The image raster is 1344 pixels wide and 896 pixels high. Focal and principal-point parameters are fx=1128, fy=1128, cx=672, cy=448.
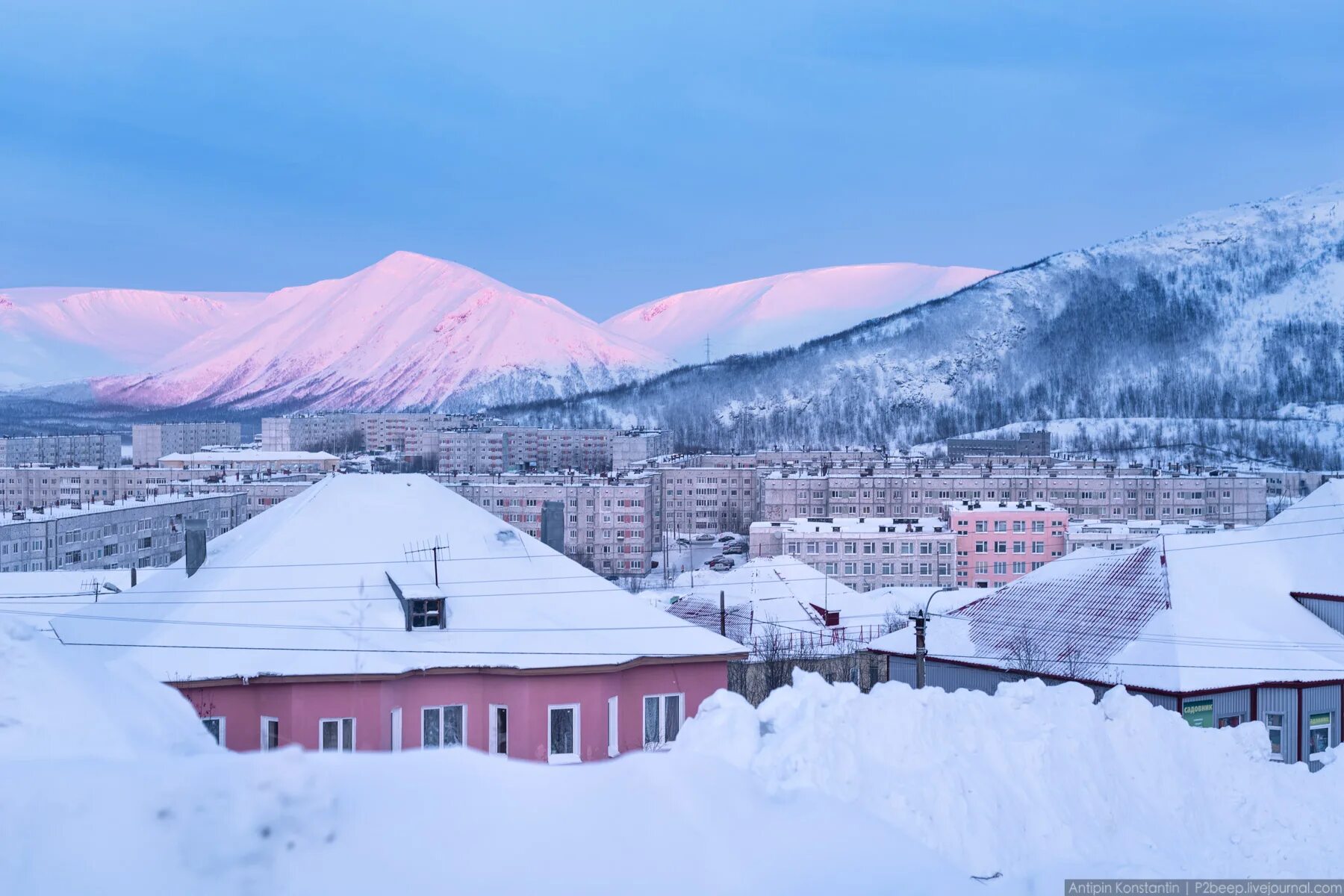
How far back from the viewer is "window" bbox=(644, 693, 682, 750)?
423 inches

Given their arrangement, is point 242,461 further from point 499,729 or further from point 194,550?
point 499,729

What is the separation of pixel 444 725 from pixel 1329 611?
12172 mm

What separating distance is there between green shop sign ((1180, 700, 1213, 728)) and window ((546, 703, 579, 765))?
292 inches

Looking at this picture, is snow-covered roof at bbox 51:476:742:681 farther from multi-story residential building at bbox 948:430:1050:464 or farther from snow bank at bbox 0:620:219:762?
multi-story residential building at bbox 948:430:1050:464

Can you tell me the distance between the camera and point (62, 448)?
5556 inches

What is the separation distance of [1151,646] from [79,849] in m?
13.5

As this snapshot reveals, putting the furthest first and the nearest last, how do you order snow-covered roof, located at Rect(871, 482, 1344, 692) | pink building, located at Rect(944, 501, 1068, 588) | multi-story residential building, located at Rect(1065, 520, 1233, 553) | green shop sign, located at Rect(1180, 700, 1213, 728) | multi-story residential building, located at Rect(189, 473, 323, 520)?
multi-story residential building, located at Rect(189, 473, 323, 520) < pink building, located at Rect(944, 501, 1068, 588) < multi-story residential building, located at Rect(1065, 520, 1233, 553) < snow-covered roof, located at Rect(871, 482, 1344, 692) < green shop sign, located at Rect(1180, 700, 1213, 728)

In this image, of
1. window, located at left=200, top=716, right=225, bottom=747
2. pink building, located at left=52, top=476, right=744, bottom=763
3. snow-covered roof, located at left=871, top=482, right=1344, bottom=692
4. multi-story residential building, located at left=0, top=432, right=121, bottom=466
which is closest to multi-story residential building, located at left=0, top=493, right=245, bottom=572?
pink building, located at left=52, top=476, right=744, bottom=763

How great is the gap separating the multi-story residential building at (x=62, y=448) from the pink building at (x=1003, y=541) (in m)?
109

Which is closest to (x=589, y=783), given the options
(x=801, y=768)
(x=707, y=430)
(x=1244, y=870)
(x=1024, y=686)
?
(x=801, y=768)

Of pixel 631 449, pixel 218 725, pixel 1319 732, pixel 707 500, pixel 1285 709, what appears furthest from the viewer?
pixel 631 449

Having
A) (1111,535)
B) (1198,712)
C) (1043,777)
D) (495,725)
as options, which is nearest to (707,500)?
(1111,535)

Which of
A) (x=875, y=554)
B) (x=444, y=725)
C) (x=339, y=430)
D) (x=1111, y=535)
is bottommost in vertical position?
(x=875, y=554)

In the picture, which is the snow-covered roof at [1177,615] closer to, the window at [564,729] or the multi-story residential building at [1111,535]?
the window at [564,729]
